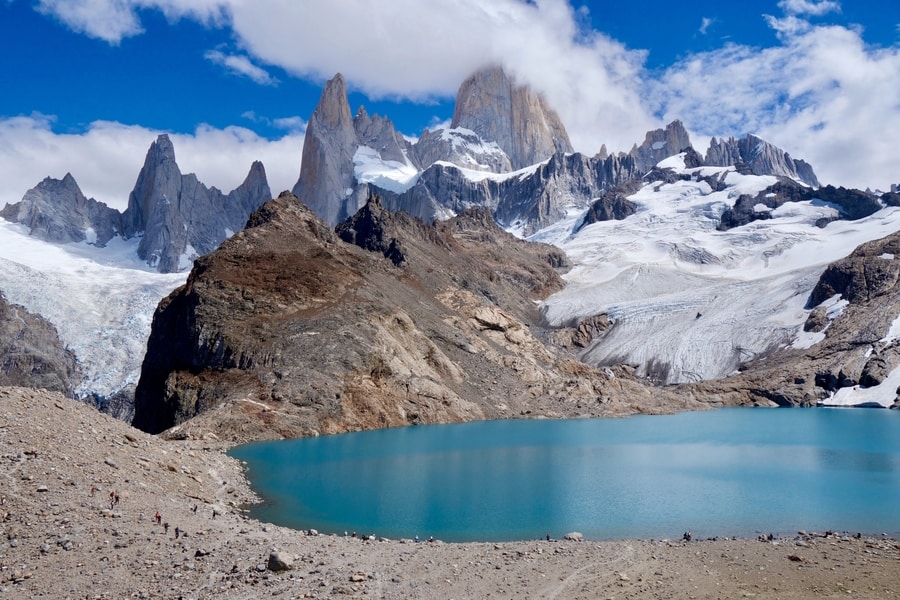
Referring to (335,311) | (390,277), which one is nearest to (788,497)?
(335,311)

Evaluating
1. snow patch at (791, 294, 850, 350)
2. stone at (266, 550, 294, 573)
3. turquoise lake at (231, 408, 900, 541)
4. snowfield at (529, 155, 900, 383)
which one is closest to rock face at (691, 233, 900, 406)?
snow patch at (791, 294, 850, 350)

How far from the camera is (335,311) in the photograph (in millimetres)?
69750

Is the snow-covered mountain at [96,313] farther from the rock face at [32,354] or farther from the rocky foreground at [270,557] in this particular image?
the rocky foreground at [270,557]

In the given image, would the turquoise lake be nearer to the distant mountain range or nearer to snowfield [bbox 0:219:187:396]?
the distant mountain range

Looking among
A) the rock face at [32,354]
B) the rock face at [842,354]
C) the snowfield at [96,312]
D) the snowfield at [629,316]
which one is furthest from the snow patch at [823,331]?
the rock face at [32,354]

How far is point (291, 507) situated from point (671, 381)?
8925 centimetres

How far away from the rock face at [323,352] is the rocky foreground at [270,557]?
28.6 m

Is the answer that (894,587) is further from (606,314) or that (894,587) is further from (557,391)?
(606,314)

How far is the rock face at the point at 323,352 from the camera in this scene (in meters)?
59.7

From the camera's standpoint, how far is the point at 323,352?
63.6 meters

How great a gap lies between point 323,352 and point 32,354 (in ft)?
227

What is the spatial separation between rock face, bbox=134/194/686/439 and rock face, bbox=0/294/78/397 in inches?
1668

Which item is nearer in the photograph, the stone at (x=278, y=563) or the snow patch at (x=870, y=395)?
the stone at (x=278, y=563)

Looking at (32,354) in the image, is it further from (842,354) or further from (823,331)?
(823,331)
